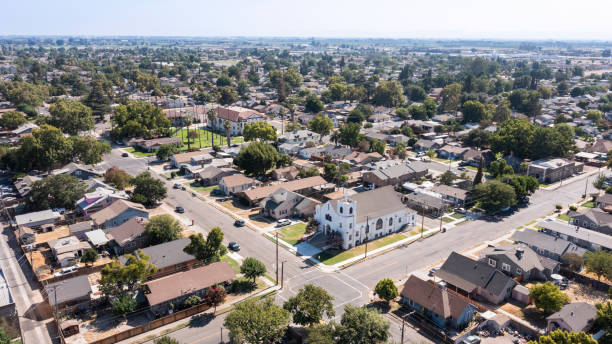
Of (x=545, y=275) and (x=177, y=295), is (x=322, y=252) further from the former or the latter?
(x=545, y=275)

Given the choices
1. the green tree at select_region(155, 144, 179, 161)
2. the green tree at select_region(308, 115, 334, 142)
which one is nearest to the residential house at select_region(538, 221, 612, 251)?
the green tree at select_region(308, 115, 334, 142)

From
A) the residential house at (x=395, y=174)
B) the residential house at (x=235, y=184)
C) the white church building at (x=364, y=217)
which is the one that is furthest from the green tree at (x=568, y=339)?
the residential house at (x=235, y=184)

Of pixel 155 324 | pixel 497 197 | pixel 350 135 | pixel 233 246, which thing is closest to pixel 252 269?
pixel 233 246

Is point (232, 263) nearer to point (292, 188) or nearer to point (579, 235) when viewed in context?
point (292, 188)

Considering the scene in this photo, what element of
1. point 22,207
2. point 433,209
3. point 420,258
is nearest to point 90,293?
point 22,207

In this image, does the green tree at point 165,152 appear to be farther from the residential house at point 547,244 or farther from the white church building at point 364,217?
the residential house at point 547,244

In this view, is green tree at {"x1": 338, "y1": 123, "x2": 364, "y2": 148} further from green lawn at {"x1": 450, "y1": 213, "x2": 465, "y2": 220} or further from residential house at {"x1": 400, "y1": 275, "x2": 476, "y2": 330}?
residential house at {"x1": 400, "y1": 275, "x2": 476, "y2": 330}

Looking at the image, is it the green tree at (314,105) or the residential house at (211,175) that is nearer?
the residential house at (211,175)
